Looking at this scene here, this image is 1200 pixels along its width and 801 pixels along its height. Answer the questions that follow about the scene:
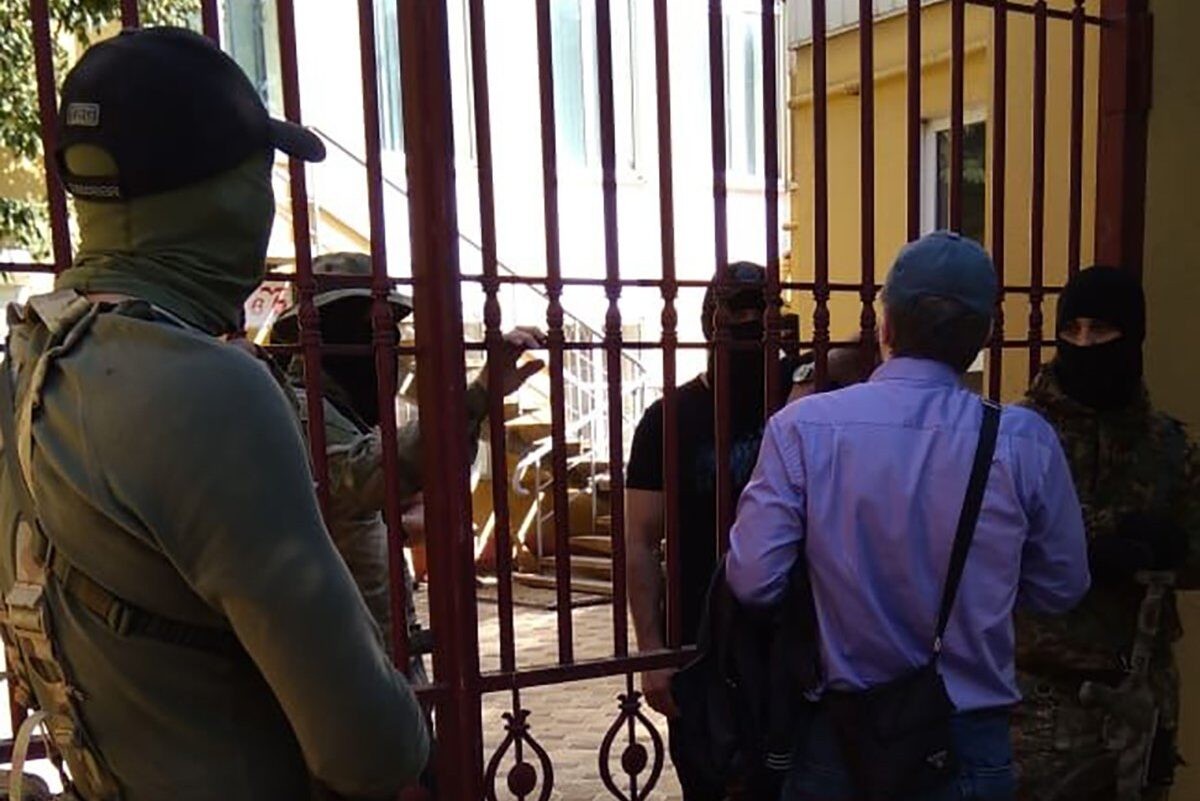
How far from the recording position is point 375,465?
230cm

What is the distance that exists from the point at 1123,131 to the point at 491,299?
196 cm

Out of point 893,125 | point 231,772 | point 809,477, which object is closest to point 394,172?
point 893,125

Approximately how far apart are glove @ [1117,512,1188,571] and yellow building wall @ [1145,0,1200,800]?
2.25 feet

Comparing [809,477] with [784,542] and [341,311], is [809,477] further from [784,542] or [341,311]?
[341,311]

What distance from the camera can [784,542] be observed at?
1.94 metres

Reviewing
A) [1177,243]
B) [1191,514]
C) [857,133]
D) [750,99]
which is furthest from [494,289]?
[750,99]

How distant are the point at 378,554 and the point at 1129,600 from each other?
1.75 metres

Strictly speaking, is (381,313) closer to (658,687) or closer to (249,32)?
(658,687)

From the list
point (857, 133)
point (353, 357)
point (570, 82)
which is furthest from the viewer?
point (570, 82)

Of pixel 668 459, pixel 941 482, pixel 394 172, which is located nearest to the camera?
pixel 941 482

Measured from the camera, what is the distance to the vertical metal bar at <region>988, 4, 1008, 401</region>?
2.93 m

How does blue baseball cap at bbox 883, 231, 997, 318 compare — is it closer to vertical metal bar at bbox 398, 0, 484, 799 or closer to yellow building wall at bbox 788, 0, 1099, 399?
vertical metal bar at bbox 398, 0, 484, 799

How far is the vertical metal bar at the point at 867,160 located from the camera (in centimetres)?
271

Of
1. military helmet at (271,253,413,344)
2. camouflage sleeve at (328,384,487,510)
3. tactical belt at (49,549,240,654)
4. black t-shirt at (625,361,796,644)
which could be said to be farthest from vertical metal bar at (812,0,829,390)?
tactical belt at (49,549,240,654)
